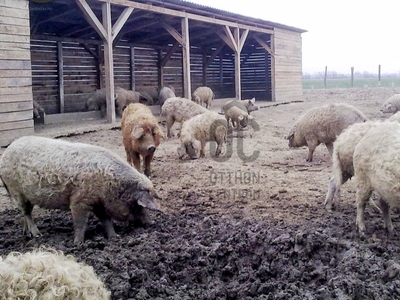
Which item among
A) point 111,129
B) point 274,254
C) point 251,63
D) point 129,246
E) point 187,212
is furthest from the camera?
point 251,63

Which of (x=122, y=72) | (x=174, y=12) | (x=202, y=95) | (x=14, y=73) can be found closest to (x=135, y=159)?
(x=14, y=73)

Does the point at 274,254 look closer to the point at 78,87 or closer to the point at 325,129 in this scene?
the point at 325,129

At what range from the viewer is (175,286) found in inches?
145

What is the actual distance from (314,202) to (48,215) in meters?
3.49

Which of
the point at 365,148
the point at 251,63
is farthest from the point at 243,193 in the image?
the point at 251,63

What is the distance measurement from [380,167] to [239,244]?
1554 millimetres

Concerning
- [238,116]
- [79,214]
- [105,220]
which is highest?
[238,116]

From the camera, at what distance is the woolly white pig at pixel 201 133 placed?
9383 millimetres

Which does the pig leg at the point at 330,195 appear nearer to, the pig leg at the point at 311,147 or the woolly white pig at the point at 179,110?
the pig leg at the point at 311,147

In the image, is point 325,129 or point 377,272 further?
point 325,129

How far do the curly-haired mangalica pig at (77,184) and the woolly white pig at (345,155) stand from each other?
229 cm

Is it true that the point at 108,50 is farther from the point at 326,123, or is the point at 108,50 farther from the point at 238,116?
the point at 326,123

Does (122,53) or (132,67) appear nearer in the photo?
(122,53)

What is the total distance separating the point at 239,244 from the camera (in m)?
4.36
